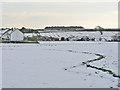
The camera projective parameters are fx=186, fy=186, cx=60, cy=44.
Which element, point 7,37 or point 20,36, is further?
Result: point 7,37

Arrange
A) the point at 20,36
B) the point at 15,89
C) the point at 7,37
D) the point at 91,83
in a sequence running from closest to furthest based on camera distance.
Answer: the point at 15,89 → the point at 91,83 → the point at 20,36 → the point at 7,37

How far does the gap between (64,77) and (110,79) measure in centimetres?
208

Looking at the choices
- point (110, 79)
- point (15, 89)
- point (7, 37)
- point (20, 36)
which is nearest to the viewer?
point (15, 89)

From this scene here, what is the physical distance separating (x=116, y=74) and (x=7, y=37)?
4912 centimetres

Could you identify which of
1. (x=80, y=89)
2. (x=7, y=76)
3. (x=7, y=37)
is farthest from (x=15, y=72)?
(x=7, y=37)

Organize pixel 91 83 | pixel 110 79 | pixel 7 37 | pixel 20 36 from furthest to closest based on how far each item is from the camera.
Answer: pixel 7 37, pixel 20 36, pixel 110 79, pixel 91 83

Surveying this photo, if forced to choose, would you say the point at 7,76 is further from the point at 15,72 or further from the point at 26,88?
the point at 26,88

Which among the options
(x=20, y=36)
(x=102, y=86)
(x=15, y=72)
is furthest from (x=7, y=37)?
(x=102, y=86)

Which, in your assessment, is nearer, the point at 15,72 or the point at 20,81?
the point at 20,81

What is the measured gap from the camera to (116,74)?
30.4ft

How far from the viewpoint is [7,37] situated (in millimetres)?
54719

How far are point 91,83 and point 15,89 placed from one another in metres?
3.05

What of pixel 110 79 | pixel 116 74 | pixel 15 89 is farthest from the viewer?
pixel 116 74

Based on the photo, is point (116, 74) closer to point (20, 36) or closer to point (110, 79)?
point (110, 79)
